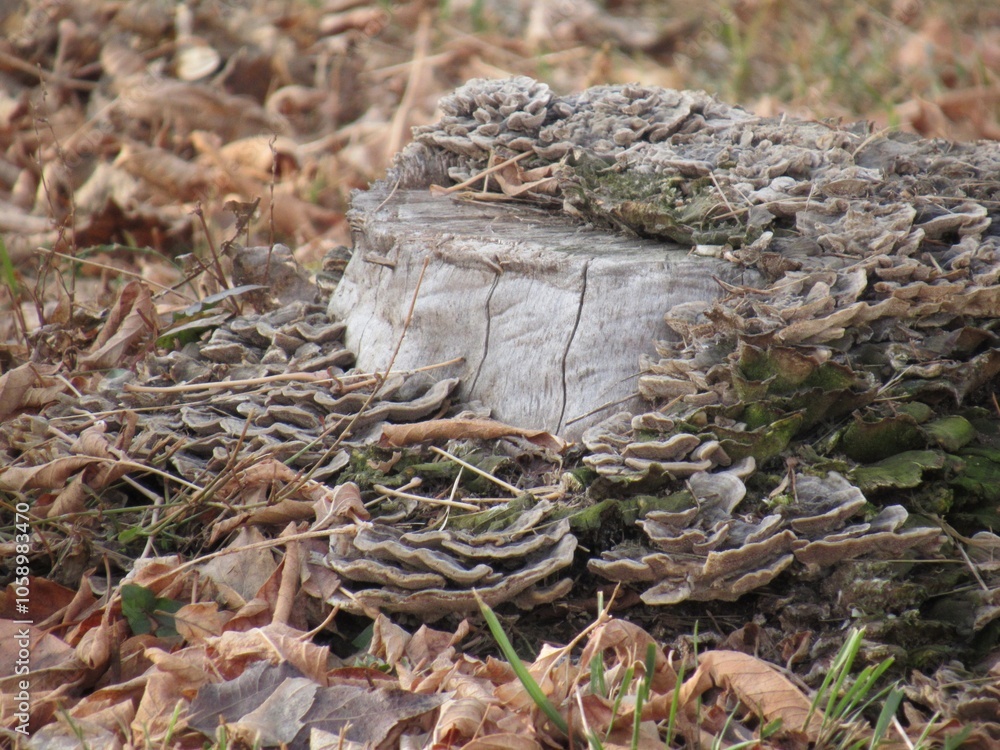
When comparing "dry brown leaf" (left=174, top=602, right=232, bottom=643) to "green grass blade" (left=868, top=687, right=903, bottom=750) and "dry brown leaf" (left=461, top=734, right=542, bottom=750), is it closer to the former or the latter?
"dry brown leaf" (left=461, top=734, right=542, bottom=750)

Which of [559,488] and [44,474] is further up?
[559,488]

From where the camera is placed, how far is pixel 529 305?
3.24m

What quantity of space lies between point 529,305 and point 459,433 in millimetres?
520

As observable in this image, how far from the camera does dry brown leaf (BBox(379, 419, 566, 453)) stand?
3104mm

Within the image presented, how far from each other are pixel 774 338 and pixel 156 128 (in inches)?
240

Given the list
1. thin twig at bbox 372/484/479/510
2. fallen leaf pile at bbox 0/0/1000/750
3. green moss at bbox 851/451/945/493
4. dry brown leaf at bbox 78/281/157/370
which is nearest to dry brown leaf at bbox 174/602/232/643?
fallen leaf pile at bbox 0/0/1000/750

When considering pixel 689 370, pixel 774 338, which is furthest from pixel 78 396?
pixel 774 338

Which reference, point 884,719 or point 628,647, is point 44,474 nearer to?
Answer: point 628,647

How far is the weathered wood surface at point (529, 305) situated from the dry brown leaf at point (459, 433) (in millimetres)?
93

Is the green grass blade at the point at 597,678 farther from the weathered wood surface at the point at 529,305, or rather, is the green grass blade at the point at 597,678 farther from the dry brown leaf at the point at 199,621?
the dry brown leaf at the point at 199,621

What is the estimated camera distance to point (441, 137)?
3.89 m

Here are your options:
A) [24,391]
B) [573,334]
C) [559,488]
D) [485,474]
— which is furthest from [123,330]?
[559,488]

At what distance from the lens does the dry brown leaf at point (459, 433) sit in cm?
310

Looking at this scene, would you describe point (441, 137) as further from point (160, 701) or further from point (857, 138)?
point (160, 701)
